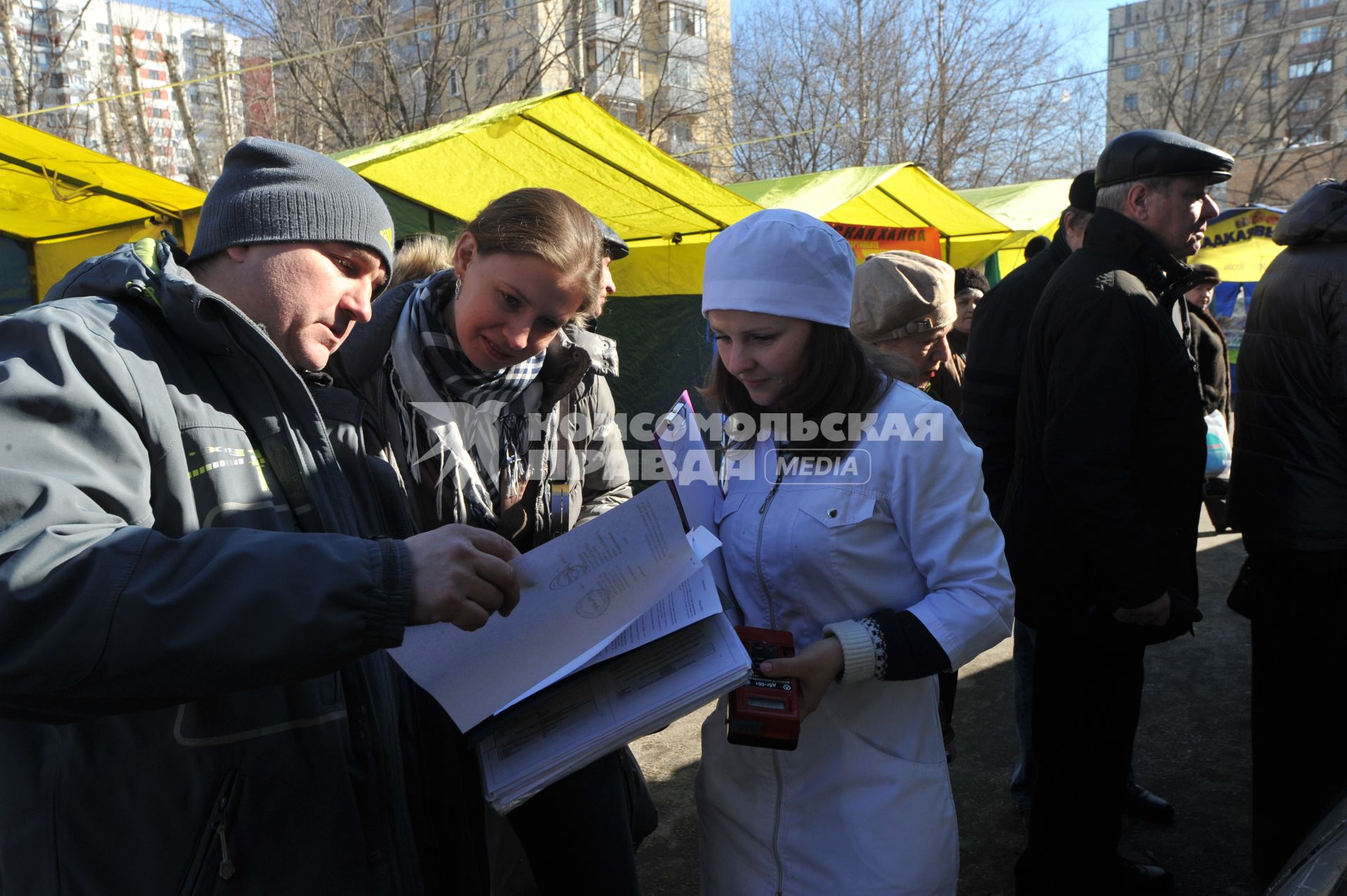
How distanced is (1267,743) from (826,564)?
6.70ft

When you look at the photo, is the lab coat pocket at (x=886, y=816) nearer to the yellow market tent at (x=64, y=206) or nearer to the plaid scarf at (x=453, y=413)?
the plaid scarf at (x=453, y=413)

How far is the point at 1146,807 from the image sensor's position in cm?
342

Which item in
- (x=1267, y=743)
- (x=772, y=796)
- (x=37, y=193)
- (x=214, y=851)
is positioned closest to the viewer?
(x=214, y=851)

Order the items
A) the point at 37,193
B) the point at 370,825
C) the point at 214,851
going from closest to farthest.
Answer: the point at 214,851, the point at 370,825, the point at 37,193

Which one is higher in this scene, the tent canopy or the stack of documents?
the tent canopy

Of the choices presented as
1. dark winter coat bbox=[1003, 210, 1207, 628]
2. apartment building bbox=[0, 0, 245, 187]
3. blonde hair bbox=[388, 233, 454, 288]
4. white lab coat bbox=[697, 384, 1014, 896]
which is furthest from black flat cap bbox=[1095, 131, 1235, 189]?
apartment building bbox=[0, 0, 245, 187]

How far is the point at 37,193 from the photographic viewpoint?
23.1 feet

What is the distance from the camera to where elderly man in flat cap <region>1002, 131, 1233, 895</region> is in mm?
2486

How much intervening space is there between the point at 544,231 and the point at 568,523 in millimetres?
675

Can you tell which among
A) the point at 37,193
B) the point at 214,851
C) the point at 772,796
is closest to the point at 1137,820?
the point at 772,796

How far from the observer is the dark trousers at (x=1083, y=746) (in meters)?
2.66

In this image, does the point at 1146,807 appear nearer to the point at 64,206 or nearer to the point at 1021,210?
the point at 64,206

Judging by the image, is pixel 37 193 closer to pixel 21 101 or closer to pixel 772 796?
pixel 772 796

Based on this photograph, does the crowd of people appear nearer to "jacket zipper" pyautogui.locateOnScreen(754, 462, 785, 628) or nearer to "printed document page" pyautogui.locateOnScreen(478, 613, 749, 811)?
"jacket zipper" pyautogui.locateOnScreen(754, 462, 785, 628)
